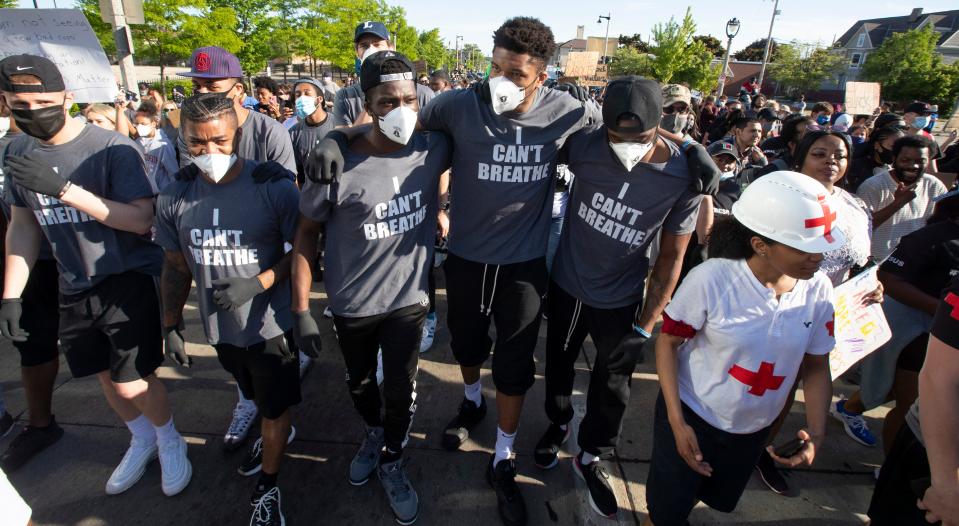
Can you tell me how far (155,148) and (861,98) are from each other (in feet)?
40.3

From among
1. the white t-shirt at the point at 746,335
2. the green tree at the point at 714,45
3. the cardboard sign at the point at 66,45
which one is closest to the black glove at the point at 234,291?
the white t-shirt at the point at 746,335

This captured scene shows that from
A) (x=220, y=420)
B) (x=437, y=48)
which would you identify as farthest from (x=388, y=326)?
(x=437, y=48)

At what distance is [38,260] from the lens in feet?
9.07

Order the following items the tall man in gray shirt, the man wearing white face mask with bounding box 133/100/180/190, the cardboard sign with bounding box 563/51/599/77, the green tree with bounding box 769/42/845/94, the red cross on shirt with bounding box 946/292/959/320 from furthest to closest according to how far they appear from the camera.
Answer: the green tree with bounding box 769/42/845/94, the cardboard sign with bounding box 563/51/599/77, the man wearing white face mask with bounding box 133/100/180/190, the tall man in gray shirt, the red cross on shirt with bounding box 946/292/959/320

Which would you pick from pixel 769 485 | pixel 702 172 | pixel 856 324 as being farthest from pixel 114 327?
pixel 856 324

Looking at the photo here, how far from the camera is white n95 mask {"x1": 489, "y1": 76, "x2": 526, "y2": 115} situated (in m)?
2.19

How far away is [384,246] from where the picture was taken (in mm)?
2211

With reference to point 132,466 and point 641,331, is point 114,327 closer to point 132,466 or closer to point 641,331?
point 132,466

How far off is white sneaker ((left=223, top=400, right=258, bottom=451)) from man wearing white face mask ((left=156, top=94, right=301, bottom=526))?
0.60 metres

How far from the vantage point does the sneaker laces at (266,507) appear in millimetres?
2316

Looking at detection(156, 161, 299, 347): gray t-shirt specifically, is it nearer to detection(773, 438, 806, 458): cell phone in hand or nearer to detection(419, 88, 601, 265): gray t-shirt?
detection(419, 88, 601, 265): gray t-shirt

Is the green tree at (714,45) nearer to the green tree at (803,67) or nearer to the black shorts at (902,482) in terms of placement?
the green tree at (803,67)

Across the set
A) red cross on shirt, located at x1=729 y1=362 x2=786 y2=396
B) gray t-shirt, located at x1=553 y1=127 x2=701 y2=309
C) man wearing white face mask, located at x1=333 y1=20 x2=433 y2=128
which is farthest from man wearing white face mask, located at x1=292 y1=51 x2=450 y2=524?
man wearing white face mask, located at x1=333 y1=20 x2=433 y2=128

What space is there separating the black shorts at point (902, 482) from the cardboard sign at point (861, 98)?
412 inches
